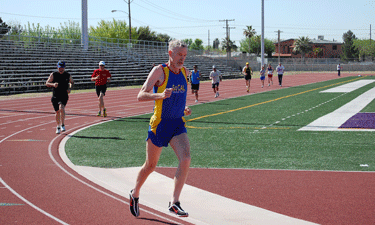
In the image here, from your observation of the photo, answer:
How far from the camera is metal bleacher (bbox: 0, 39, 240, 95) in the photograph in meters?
29.7

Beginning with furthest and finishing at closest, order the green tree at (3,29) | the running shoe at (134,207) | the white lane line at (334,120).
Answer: the green tree at (3,29) → the white lane line at (334,120) → the running shoe at (134,207)

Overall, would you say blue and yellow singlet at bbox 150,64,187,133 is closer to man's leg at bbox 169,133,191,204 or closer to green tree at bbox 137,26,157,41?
man's leg at bbox 169,133,191,204

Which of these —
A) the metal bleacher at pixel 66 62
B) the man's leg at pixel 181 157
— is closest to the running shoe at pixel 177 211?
the man's leg at pixel 181 157

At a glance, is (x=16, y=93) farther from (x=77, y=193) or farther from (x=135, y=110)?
(x=77, y=193)

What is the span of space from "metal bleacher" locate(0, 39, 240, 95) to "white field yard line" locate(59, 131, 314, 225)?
75.8 feet

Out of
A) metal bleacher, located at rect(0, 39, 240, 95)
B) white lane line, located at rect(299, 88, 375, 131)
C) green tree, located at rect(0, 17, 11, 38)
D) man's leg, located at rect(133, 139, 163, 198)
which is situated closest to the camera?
man's leg, located at rect(133, 139, 163, 198)

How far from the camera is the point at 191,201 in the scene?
5566 millimetres

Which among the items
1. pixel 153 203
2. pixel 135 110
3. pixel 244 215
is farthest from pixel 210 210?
pixel 135 110

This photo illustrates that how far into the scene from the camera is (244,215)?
16.3 ft


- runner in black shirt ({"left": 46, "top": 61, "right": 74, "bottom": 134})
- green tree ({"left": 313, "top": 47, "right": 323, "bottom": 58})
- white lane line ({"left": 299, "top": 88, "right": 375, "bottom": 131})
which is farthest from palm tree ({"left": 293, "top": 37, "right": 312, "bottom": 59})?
runner in black shirt ({"left": 46, "top": 61, "right": 74, "bottom": 134})

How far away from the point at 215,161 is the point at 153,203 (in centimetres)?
269

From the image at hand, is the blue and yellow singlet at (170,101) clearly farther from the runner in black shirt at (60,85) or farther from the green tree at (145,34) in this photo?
the green tree at (145,34)

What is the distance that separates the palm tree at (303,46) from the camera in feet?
410

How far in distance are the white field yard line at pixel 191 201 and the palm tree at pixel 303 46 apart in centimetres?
12382
